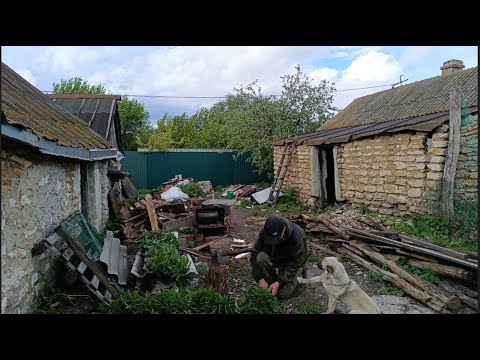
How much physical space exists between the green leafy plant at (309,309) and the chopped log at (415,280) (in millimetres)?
1542

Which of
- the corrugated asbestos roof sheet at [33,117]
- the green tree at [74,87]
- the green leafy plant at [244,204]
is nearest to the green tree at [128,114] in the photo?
the green tree at [74,87]

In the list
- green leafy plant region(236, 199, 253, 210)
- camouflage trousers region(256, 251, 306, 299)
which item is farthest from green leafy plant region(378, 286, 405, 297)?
green leafy plant region(236, 199, 253, 210)

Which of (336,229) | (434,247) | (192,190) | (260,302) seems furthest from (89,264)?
(192,190)

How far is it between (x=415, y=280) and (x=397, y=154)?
4049 millimetres

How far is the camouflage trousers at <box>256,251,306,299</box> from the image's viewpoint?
4.97 m

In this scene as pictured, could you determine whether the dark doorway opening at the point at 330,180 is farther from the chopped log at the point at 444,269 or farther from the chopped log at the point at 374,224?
the chopped log at the point at 444,269

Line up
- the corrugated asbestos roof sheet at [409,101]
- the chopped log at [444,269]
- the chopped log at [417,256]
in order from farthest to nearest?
the corrugated asbestos roof sheet at [409,101], the chopped log at [417,256], the chopped log at [444,269]

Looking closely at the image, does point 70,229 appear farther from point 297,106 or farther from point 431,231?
point 297,106

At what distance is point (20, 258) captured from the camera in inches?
153

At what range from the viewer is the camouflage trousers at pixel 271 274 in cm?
497

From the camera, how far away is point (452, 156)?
7195 millimetres

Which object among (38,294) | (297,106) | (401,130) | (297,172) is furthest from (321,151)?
(38,294)

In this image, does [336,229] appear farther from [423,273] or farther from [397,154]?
[397,154]
